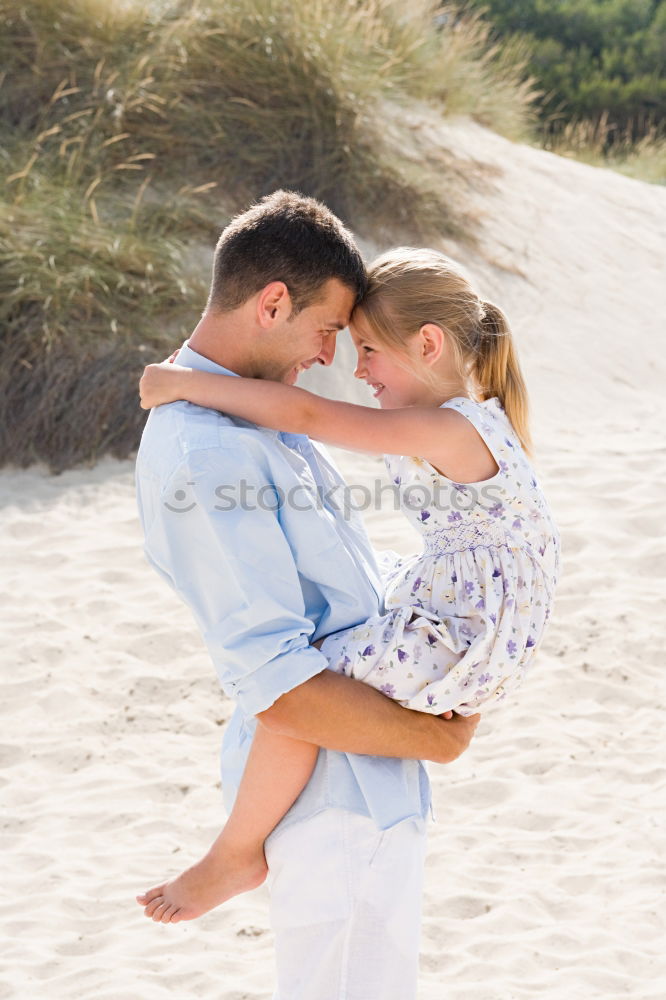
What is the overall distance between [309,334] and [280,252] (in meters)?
0.16

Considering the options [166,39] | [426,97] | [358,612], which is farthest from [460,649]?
[426,97]

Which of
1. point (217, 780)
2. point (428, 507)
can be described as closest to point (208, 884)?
point (428, 507)

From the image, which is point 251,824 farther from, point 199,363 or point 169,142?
point 169,142

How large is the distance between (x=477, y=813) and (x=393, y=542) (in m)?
2.03

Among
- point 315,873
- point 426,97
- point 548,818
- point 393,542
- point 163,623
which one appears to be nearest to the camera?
point 315,873

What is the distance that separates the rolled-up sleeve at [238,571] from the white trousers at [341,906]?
0.96 feet

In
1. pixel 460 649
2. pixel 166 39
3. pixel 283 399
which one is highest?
pixel 283 399

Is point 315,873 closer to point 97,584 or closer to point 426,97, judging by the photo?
point 97,584

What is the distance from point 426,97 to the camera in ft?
32.3

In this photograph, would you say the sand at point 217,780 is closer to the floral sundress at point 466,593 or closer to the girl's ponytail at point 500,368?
the floral sundress at point 466,593

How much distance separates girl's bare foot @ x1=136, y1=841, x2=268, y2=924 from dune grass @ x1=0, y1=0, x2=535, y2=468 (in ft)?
17.9

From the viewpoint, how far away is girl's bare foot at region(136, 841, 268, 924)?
81.9 inches

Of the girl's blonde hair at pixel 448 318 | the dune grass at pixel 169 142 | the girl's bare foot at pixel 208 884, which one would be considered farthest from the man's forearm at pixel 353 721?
the dune grass at pixel 169 142

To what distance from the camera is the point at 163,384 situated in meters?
2.09
